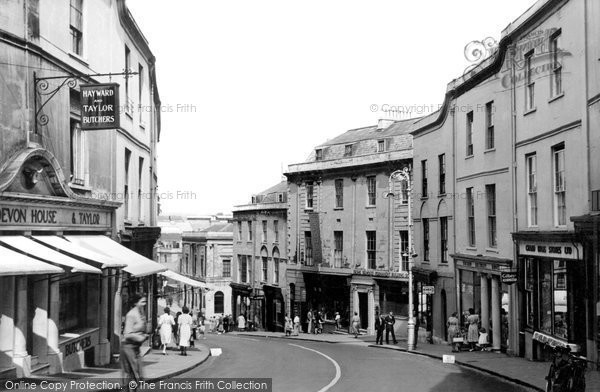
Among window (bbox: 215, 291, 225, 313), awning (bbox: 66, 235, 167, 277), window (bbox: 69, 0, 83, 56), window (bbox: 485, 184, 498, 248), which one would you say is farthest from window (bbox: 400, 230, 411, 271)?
window (bbox: 215, 291, 225, 313)

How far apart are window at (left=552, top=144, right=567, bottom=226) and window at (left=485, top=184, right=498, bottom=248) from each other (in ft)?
17.8

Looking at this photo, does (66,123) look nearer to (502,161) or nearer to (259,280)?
(502,161)

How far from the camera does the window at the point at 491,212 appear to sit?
2711 centimetres

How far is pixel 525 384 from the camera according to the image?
17.5 metres

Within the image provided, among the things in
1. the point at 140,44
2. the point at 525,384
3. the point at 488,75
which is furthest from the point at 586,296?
the point at 140,44

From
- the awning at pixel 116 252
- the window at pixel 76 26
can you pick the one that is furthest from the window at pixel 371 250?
the window at pixel 76 26

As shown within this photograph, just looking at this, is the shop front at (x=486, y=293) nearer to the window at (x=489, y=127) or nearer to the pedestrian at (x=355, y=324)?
the window at (x=489, y=127)

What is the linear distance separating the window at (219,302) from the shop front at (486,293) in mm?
47296

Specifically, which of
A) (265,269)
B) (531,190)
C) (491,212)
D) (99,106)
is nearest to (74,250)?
(99,106)

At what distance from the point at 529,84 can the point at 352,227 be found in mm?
25387

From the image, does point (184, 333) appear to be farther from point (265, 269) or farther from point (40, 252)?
point (265, 269)

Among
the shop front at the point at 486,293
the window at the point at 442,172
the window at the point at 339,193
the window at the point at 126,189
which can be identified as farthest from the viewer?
the window at the point at 339,193

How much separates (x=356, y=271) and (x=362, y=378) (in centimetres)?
2888

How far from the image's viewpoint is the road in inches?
651
